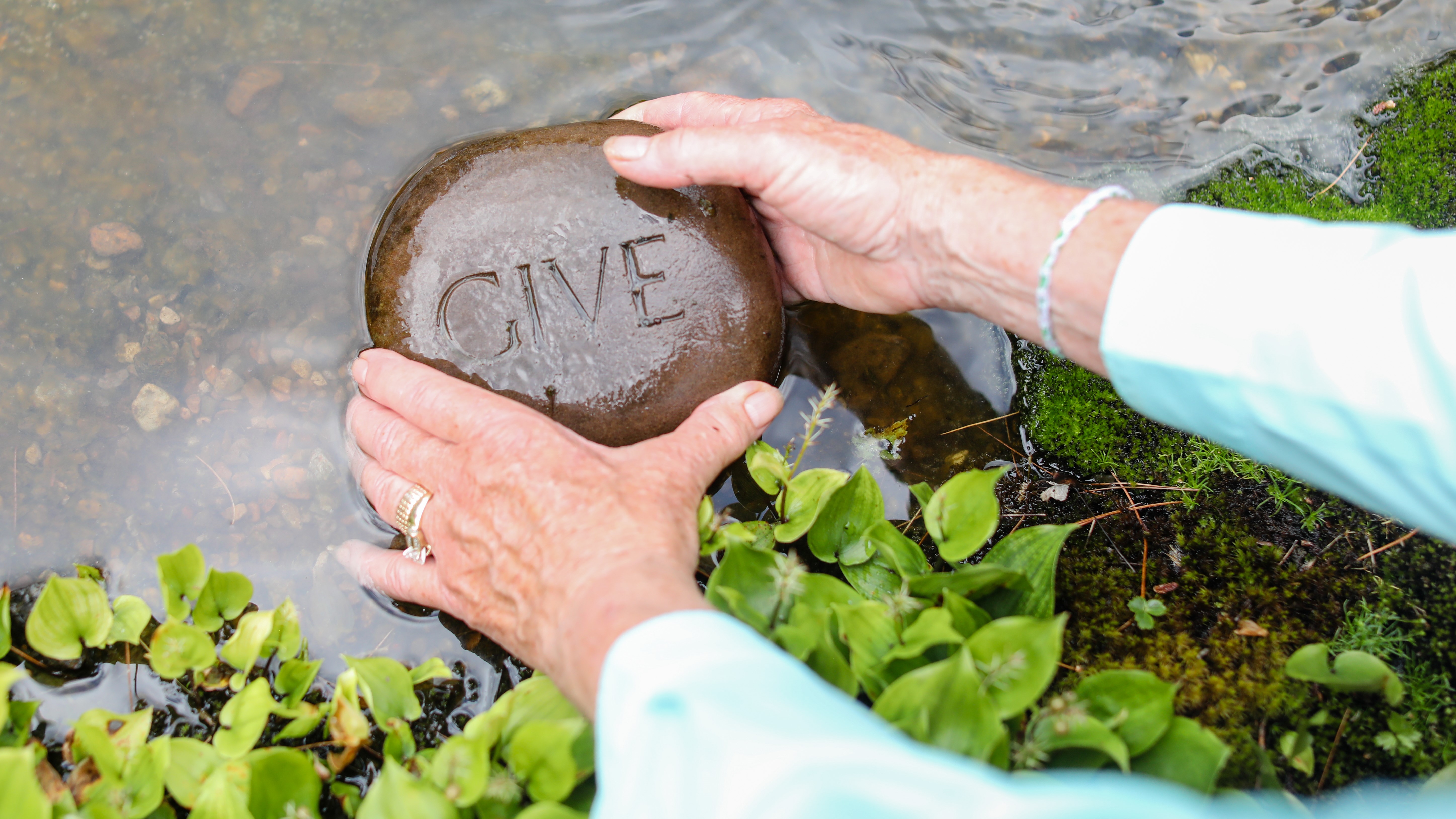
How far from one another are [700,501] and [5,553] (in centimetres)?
228

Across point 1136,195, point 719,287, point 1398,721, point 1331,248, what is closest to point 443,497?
point 719,287

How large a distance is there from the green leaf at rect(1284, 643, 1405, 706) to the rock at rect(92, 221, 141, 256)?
380cm

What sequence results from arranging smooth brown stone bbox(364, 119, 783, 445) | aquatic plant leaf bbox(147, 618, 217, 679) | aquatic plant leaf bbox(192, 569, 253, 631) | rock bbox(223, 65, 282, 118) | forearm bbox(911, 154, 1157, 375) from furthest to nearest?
rock bbox(223, 65, 282, 118) → smooth brown stone bbox(364, 119, 783, 445) → aquatic plant leaf bbox(192, 569, 253, 631) → aquatic plant leaf bbox(147, 618, 217, 679) → forearm bbox(911, 154, 1157, 375)

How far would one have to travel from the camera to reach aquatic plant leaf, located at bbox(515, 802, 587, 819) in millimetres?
1519

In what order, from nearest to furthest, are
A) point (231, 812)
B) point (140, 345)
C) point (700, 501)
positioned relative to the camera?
point (231, 812)
point (700, 501)
point (140, 345)

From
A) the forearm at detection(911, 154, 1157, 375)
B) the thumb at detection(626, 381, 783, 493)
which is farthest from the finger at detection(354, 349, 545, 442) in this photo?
the forearm at detection(911, 154, 1157, 375)

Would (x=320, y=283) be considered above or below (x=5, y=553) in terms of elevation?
above

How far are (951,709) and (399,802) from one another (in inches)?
44.4

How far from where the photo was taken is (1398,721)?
1.93 meters

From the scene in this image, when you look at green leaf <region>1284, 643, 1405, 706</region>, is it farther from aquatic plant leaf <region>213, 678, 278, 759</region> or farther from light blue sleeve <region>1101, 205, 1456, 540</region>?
aquatic plant leaf <region>213, 678, 278, 759</region>

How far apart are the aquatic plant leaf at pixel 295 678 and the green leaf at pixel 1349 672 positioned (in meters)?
2.53

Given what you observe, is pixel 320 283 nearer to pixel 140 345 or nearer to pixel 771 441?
pixel 140 345

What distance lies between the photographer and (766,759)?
0.98 m

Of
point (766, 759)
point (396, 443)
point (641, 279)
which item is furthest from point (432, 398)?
point (766, 759)
